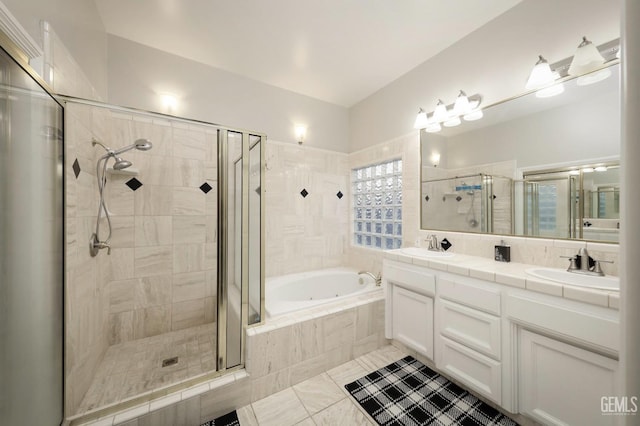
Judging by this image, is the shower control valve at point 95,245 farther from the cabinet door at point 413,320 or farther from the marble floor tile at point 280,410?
the cabinet door at point 413,320

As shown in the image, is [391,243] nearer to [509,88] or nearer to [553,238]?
[553,238]

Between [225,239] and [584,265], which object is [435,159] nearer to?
[584,265]

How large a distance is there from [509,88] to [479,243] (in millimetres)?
1168

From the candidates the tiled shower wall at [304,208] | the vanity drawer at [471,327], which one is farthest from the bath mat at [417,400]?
the tiled shower wall at [304,208]

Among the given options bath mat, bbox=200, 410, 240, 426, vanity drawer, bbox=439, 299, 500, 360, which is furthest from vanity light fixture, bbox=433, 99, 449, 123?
bath mat, bbox=200, 410, 240, 426

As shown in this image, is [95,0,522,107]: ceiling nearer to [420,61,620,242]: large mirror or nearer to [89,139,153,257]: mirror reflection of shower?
[420,61,620,242]: large mirror

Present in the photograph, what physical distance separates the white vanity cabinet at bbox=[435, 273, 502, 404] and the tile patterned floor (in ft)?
2.10

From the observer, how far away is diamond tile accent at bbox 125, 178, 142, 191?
2.12 meters

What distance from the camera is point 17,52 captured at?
96 centimetres

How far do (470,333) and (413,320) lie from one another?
45cm

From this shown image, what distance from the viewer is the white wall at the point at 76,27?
114cm

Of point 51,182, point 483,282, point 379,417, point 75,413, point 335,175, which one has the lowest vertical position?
point 379,417

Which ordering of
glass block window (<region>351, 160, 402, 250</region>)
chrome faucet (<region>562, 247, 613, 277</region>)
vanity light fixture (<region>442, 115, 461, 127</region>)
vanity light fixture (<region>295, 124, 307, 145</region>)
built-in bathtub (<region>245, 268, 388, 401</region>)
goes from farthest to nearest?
vanity light fixture (<region>295, 124, 307, 145</region>) < glass block window (<region>351, 160, 402, 250</region>) < vanity light fixture (<region>442, 115, 461, 127</region>) < built-in bathtub (<region>245, 268, 388, 401</region>) < chrome faucet (<region>562, 247, 613, 277</region>)

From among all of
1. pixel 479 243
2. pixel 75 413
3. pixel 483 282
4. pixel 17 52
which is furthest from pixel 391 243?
pixel 17 52
